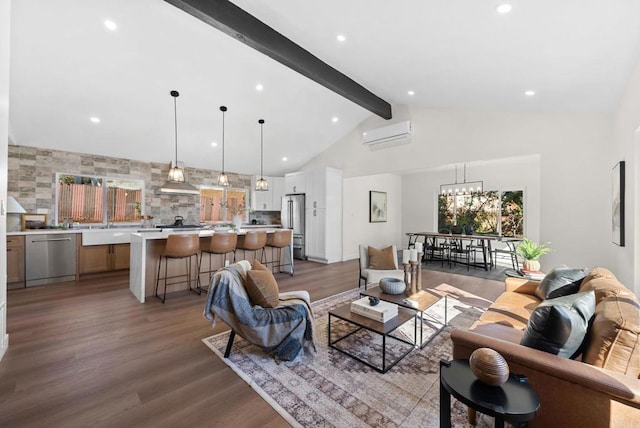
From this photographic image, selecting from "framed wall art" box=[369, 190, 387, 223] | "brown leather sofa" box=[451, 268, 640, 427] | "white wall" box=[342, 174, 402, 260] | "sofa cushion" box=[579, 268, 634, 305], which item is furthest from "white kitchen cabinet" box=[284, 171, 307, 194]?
"brown leather sofa" box=[451, 268, 640, 427]

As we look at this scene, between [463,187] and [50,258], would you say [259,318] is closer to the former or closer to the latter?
[50,258]

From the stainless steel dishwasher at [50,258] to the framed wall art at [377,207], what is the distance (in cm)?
681

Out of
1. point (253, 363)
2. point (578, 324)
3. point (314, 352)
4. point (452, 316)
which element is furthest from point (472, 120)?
point (253, 363)

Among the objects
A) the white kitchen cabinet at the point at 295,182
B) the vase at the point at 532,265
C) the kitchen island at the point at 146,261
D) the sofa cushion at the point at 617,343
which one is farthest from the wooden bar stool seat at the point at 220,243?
the vase at the point at 532,265

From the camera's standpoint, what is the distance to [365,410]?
1774mm

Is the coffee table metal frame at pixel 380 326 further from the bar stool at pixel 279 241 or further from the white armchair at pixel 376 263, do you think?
the bar stool at pixel 279 241

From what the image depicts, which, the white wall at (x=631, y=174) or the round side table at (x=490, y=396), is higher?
the white wall at (x=631, y=174)

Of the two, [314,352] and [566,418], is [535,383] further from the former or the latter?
[314,352]

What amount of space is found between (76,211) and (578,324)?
24.6 feet

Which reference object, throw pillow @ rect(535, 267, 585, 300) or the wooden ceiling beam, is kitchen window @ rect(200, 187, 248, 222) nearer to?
the wooden ceiling beam

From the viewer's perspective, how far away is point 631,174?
8.71 feet

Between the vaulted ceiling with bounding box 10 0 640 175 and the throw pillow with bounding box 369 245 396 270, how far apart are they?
8.70 feet

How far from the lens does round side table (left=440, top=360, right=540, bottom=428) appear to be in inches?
43.5

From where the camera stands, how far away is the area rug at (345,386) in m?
1.71
